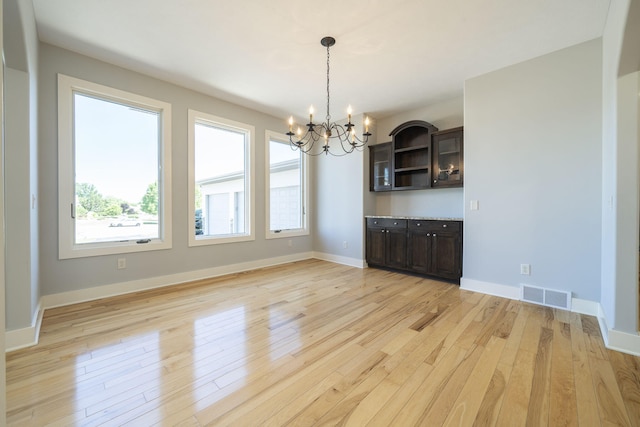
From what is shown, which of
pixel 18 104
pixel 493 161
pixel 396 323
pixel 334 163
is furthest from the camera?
pixel 334 163

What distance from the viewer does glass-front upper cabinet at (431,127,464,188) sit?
3913 mm

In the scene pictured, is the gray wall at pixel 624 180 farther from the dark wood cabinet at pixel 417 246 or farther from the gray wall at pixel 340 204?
the gray wall at pixel 340 204

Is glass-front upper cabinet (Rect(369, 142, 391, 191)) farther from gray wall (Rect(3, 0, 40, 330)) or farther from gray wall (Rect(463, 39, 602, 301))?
gray wall (Rect(3, 0, 40, 330))

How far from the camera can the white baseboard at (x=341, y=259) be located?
4.99m

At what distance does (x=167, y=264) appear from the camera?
3785 mm

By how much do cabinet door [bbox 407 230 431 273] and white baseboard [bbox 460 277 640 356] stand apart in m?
0.56

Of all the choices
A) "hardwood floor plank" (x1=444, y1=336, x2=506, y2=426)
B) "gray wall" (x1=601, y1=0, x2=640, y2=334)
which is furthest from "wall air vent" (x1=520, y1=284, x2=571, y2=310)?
"hardwood floor plank" (x1=444, y1=336, x2=506, y2=426)

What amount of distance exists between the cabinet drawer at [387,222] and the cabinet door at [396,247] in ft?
0.22

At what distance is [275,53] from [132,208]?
2.66 meters

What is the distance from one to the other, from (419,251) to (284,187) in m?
2.86

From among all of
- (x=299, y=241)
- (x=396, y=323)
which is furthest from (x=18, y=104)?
(x=299, y=241)

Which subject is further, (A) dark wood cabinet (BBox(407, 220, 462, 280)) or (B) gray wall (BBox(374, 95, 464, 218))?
(B) gray wall (BBox(374, 95, 464, 218))

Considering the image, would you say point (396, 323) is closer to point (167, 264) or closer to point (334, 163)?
point (167, 264)

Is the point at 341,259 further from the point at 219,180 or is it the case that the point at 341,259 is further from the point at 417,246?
the point at 219,180
